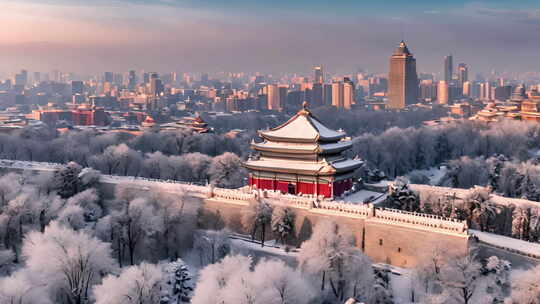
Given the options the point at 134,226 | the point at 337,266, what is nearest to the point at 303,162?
the point at 337,266

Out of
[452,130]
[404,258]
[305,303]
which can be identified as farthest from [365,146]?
[305,303]

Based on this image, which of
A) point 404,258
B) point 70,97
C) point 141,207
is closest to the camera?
point 404,258

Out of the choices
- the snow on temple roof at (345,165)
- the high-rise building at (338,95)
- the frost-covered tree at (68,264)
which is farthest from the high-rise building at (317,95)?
the frost-covered tree at (68,264)

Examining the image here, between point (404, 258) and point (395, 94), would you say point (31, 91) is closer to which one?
point (395, 94)

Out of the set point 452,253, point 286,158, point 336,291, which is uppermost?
point 286,158

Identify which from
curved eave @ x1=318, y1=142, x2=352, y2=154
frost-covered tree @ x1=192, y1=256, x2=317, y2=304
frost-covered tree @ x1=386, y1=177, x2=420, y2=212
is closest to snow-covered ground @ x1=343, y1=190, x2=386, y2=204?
frost-covered tree @ x1=386, y1=177, x2=420, y2=212
